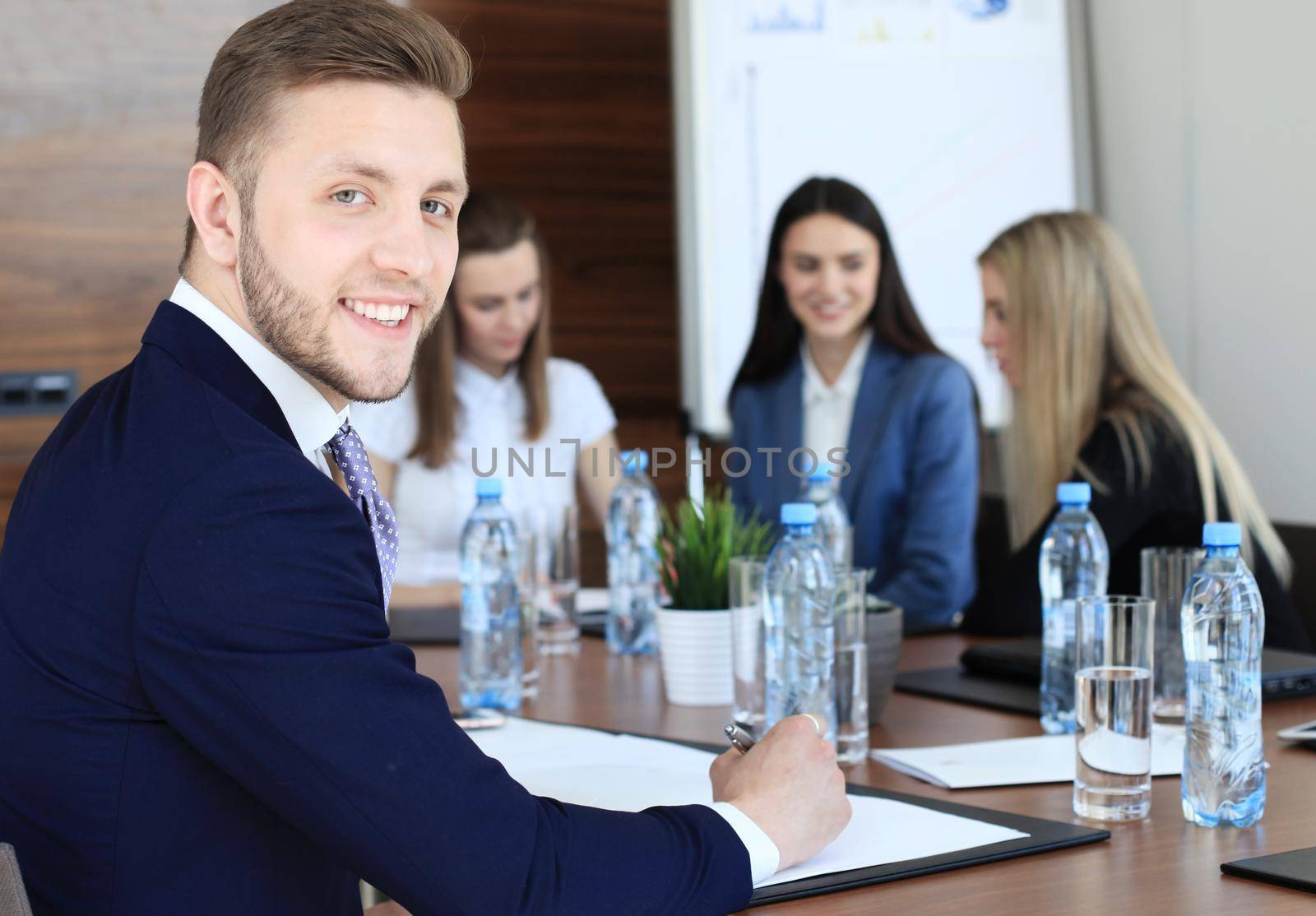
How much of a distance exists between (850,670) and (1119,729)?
0.33 metres

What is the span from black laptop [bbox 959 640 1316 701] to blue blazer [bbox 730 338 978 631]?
2.69 feet

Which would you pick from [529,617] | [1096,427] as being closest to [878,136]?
[1096,427]

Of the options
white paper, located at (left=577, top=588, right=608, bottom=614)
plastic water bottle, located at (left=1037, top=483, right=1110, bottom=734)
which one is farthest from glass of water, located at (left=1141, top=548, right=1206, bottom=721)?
white paper, located at (left=577, top=588, right=608, bottom=614)

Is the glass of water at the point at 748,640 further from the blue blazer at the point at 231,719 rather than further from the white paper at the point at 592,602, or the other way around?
the white paper at the point at 592,602

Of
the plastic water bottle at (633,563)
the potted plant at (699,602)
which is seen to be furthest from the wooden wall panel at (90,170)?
the potted plant at (699,602)

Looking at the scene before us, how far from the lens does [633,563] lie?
233 cm

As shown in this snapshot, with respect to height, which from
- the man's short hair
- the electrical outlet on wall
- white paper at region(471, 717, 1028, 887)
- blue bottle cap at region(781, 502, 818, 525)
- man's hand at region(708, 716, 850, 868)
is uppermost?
the man's short hair

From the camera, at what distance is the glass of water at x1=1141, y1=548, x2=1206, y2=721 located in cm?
165

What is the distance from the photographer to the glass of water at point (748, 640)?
5.29 feet

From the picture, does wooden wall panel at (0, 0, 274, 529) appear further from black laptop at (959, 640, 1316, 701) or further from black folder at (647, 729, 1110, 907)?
black folder at (647, 729, 1110, 907)

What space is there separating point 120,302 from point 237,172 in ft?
7.47

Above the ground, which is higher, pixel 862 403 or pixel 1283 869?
pixel 862 403

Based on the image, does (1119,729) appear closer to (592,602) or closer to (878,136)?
(592,602)

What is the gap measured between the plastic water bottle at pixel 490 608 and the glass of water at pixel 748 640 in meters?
0.29
